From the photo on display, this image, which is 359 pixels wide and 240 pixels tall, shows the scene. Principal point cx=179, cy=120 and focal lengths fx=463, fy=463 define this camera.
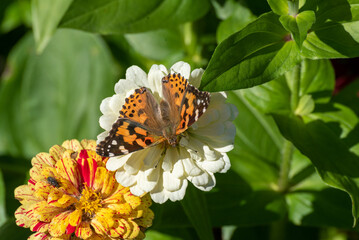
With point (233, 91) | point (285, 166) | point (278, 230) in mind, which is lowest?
point (278, 230)

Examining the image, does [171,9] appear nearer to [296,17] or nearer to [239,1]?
[239,1]

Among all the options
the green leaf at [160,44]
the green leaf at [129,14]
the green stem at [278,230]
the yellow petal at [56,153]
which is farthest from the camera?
the green leaf at [160,44]

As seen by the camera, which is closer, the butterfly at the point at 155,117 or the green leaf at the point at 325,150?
the butterfly at the point at 155,117

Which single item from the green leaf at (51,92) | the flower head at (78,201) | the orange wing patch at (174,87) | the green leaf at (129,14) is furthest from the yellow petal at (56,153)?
the green leaf at (51,92)

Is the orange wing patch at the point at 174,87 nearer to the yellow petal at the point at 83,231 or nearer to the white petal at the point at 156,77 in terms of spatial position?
the white petal at the point at 156,77

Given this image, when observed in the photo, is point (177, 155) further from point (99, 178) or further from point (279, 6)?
point (279, 6)

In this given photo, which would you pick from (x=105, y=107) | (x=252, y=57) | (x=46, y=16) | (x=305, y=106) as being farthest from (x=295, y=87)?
(x=46, y=16)
